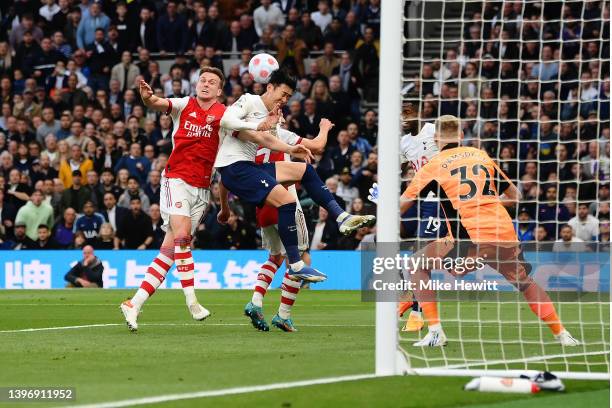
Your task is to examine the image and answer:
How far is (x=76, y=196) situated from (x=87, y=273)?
2.32 meters

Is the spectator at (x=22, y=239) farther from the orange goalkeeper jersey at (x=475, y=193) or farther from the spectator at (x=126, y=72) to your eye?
the orange goalkeeper jersey at (x=475, y=193)

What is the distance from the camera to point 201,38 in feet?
93.9

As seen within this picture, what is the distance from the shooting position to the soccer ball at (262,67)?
13617mm

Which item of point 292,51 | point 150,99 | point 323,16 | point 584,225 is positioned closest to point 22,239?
point 292,51

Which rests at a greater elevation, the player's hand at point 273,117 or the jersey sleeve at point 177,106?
the jersey sleeve at point 177,106

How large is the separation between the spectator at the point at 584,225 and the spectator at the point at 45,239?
10.7 meters

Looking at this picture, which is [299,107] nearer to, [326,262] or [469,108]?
[326,262]

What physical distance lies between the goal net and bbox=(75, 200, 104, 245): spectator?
6.77 metres

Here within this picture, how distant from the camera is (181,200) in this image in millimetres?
12797

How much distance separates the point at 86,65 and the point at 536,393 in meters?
22.7

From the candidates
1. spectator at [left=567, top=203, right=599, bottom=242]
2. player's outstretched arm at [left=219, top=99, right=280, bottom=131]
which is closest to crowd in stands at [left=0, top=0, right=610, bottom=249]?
spectator at [left=567, top=203, right=599, bottom=242]

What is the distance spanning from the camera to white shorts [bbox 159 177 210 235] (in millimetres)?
12781

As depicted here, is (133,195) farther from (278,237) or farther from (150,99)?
(150,99)

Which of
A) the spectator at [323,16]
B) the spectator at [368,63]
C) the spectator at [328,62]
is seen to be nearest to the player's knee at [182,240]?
the spectator at [368,63]
